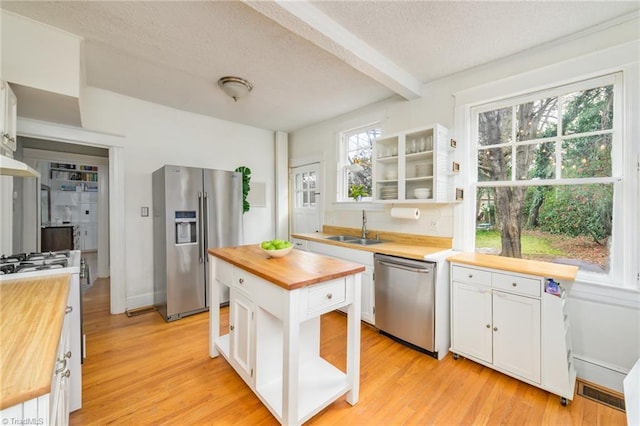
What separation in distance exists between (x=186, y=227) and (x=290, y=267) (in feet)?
6.46

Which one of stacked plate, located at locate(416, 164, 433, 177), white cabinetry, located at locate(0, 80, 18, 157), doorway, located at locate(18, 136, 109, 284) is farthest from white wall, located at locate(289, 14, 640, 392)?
doorway, located at locate(18, 136, 109, 284)

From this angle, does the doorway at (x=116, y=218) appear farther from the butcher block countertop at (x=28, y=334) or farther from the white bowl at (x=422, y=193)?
the white bowl at (x=422, y=193)

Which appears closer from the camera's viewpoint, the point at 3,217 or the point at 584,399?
the point at 584,399

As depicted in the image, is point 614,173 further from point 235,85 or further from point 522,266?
point 235,85

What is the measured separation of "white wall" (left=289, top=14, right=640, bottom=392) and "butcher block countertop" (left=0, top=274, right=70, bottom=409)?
282 cm

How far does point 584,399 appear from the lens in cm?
175

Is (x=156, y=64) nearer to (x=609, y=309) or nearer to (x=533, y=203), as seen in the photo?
(x=533, y=203)

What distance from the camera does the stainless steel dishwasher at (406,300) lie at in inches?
87.0

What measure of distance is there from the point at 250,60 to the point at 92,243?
6.75 m

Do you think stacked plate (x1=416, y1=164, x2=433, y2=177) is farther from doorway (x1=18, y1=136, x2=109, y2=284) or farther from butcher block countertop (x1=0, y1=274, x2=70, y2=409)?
doorway (x1=18, y1=136, x2=109, y2=284)

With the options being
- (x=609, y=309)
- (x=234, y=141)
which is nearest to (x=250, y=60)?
(x=234, y=141)

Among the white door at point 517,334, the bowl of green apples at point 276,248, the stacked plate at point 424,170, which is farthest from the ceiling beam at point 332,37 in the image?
the white door at point 517,334

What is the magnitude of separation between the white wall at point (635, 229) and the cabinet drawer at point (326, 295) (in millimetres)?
1584

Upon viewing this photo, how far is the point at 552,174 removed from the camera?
216 centimetres
